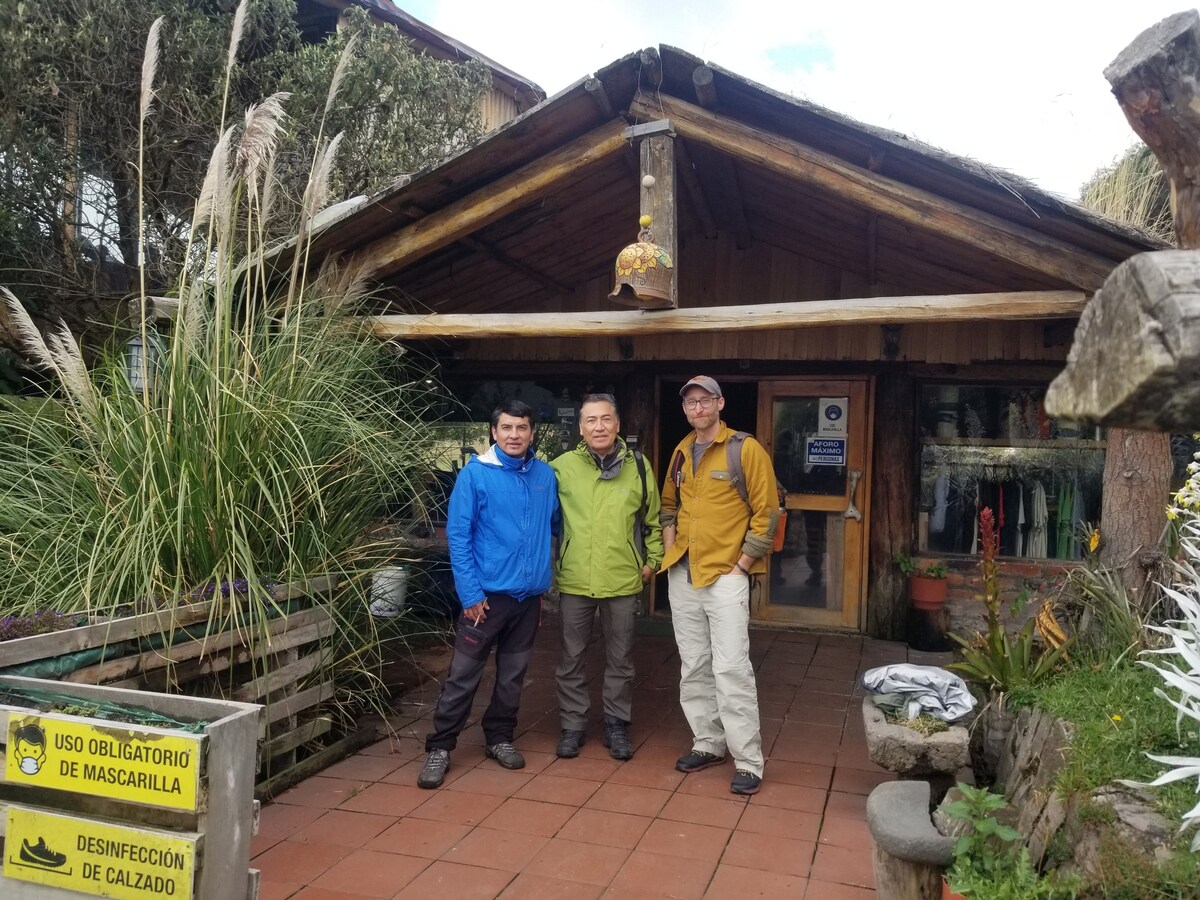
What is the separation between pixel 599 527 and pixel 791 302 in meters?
1.82

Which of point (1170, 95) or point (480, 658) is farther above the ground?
point (1170, 95)

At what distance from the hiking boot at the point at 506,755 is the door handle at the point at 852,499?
11.3ft

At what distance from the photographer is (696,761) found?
12.9 ft

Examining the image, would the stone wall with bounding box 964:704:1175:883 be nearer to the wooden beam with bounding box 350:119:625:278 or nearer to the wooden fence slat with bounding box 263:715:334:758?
the wooden fence slat with bounding box 263:715:334:758

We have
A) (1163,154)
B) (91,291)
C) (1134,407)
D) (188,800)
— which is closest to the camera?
(1134,407)

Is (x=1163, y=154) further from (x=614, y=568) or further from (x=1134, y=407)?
(x=614, y=568)

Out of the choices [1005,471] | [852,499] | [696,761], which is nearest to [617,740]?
[696,761]

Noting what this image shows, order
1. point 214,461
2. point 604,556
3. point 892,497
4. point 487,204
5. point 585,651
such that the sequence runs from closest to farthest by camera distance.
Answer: point 214,461
point 604,556
point 585,651
point 487,204
point 892,497

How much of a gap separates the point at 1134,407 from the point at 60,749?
8.06 feet

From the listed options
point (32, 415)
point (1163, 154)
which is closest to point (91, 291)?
point (32, 415)

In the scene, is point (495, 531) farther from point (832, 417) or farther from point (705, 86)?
point (832, 417)

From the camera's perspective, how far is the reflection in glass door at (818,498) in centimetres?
644

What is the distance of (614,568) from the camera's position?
401 centimetres

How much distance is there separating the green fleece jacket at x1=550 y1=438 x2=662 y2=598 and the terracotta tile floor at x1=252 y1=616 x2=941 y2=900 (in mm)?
869
